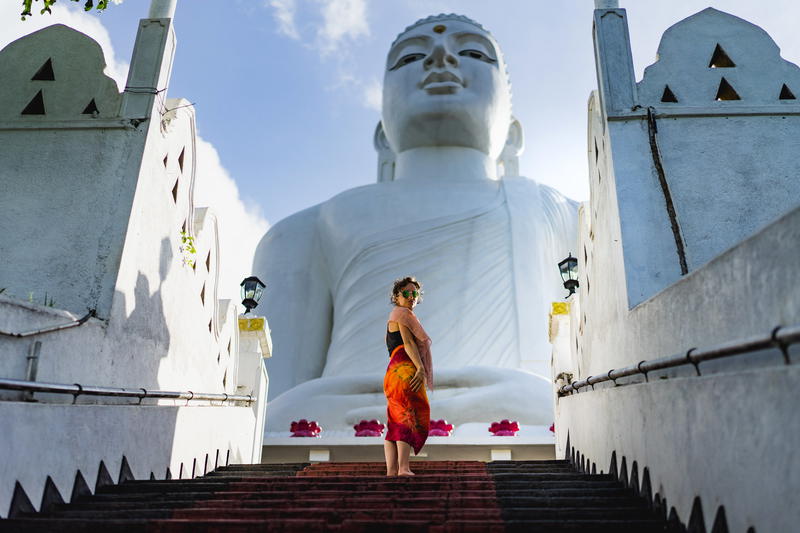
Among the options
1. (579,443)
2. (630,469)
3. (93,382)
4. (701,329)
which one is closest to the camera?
(701,329)

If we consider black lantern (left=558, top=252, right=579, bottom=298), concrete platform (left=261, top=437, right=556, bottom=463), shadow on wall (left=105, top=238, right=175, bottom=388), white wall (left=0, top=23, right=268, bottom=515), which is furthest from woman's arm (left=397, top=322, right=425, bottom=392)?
Answer: concrete platform (left=261, top=437, right=556, bottom=463)

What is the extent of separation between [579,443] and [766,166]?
2.09 meters

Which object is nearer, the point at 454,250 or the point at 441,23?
the point at 454,250

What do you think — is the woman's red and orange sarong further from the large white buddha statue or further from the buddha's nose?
the buddha's nose

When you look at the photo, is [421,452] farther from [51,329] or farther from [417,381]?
[51,329]

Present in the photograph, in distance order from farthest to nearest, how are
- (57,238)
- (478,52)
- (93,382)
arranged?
(478,52)
(57,238)
(93,382)

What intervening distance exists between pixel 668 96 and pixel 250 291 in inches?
182

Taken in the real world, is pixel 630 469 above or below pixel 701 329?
below

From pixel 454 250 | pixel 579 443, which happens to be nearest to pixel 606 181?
pixel 579 443

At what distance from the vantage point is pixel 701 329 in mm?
2814

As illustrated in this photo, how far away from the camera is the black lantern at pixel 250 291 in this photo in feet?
26.2

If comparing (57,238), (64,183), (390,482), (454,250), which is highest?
(454,250)

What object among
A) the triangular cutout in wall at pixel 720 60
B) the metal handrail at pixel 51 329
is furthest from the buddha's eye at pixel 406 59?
the metal handrail at pixel 51 329

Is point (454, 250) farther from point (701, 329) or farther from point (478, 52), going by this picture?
point (701, 329)
